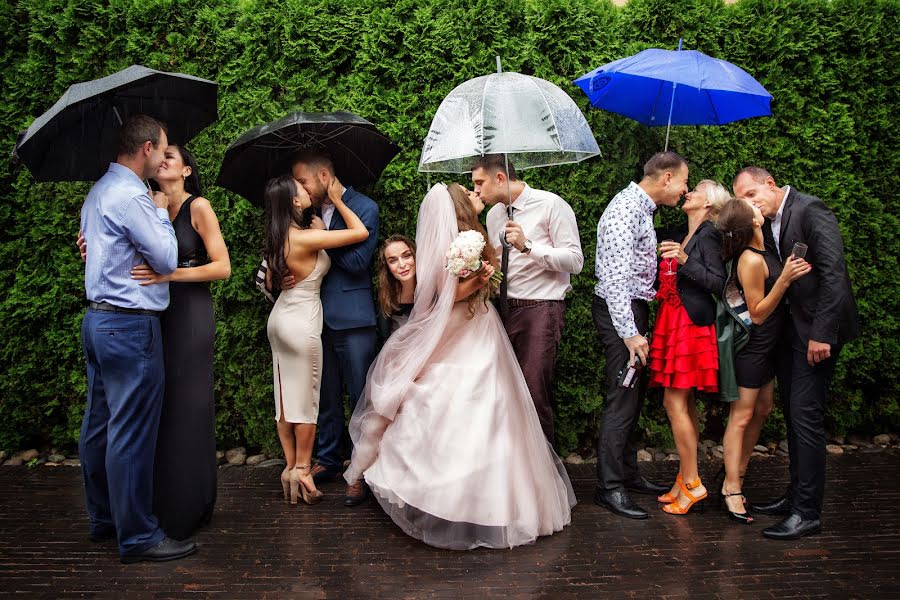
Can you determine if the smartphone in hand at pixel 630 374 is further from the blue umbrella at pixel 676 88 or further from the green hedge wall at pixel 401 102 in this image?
the blue umbrella at pixel 676 88

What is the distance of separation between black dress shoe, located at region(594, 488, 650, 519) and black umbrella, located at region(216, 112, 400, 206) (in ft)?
9.64

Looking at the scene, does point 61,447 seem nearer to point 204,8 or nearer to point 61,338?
point 61,338

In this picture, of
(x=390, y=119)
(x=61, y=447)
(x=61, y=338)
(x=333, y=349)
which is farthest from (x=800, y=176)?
(x=61, y=447)

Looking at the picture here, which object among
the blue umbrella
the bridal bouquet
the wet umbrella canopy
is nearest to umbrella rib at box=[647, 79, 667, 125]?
the blue umbrella


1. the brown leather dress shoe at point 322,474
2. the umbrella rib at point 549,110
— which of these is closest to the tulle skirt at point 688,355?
the umbrella rib at point 549,110

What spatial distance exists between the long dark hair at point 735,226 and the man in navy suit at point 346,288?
8.18ft

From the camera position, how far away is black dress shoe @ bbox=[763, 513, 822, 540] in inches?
186

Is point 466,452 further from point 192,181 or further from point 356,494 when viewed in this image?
point 192,181

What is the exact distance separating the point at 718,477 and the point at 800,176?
109 inches

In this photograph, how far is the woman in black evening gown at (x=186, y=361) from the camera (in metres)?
4.75

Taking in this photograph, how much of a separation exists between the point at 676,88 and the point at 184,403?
4163 millimetres

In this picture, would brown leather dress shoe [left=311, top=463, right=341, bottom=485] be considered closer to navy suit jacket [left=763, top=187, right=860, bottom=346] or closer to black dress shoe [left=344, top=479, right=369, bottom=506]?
black dress shoe [left=344, top=479, right=369, bottom=506]

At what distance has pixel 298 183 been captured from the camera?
5.42m

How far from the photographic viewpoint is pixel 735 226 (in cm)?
491
